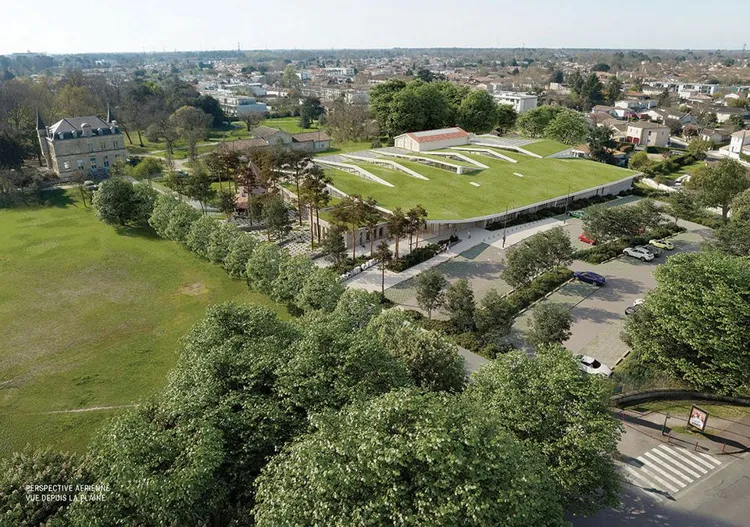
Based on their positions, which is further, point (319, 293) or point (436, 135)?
point (436, 135)

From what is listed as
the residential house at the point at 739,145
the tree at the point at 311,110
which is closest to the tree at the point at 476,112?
the residential house at the point at 739,145

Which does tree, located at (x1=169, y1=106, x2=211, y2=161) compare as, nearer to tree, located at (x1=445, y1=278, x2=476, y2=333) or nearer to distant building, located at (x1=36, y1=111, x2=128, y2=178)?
distant building, located at (x1=36, y1=111, x2=128, y2=178)

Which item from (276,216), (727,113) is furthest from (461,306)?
(727,113)

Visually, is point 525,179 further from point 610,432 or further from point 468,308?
point 610,432

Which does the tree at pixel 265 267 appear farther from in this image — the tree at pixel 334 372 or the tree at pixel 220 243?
the tree at pixel 334 372

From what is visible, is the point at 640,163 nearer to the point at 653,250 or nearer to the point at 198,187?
the point at 653,250

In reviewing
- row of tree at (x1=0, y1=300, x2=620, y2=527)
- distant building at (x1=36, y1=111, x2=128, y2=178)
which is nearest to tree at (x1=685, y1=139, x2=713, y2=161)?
row of tree at (x1=0, y1=300, x2=620, y2=527)
